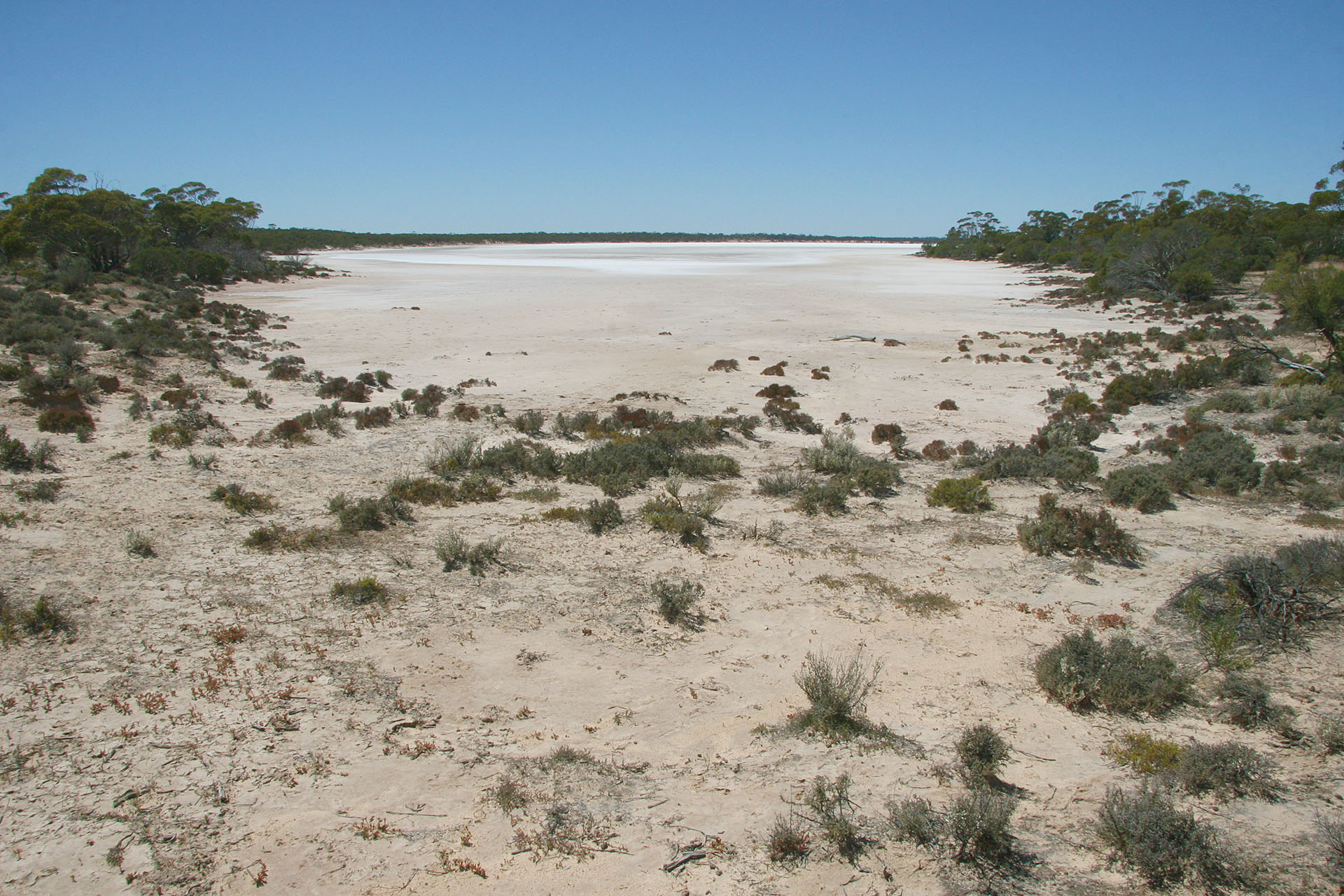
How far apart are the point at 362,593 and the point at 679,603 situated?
3.17m

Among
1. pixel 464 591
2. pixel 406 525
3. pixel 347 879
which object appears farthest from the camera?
pixel 406 525

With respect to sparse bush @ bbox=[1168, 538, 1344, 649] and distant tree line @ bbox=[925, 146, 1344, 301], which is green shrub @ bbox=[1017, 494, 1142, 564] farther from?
distant tree line @ bbox=[925, 146, 1344, 301]

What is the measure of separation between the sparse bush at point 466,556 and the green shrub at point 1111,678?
5.59 metres

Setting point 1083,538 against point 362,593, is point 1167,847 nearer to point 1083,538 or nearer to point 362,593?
point 1083,538

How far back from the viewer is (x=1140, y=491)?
10234mm

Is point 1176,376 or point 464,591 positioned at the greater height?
point 1176,376

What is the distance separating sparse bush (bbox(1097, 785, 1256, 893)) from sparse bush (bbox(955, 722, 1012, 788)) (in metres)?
0.70

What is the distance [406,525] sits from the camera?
9.46m

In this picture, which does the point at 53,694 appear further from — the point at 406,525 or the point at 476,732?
the point at 406,525

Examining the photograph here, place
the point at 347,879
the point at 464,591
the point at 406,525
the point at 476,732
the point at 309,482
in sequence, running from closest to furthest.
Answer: the point at 347,879, the point at 476,732, the point at 464,591, the point at 406,525, the point at 309,482

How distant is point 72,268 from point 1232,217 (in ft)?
209

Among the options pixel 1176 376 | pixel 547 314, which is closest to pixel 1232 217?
pixel 1176 376

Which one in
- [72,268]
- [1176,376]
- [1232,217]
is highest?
[1232,217]

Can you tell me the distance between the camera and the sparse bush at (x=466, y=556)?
8.17 meters
